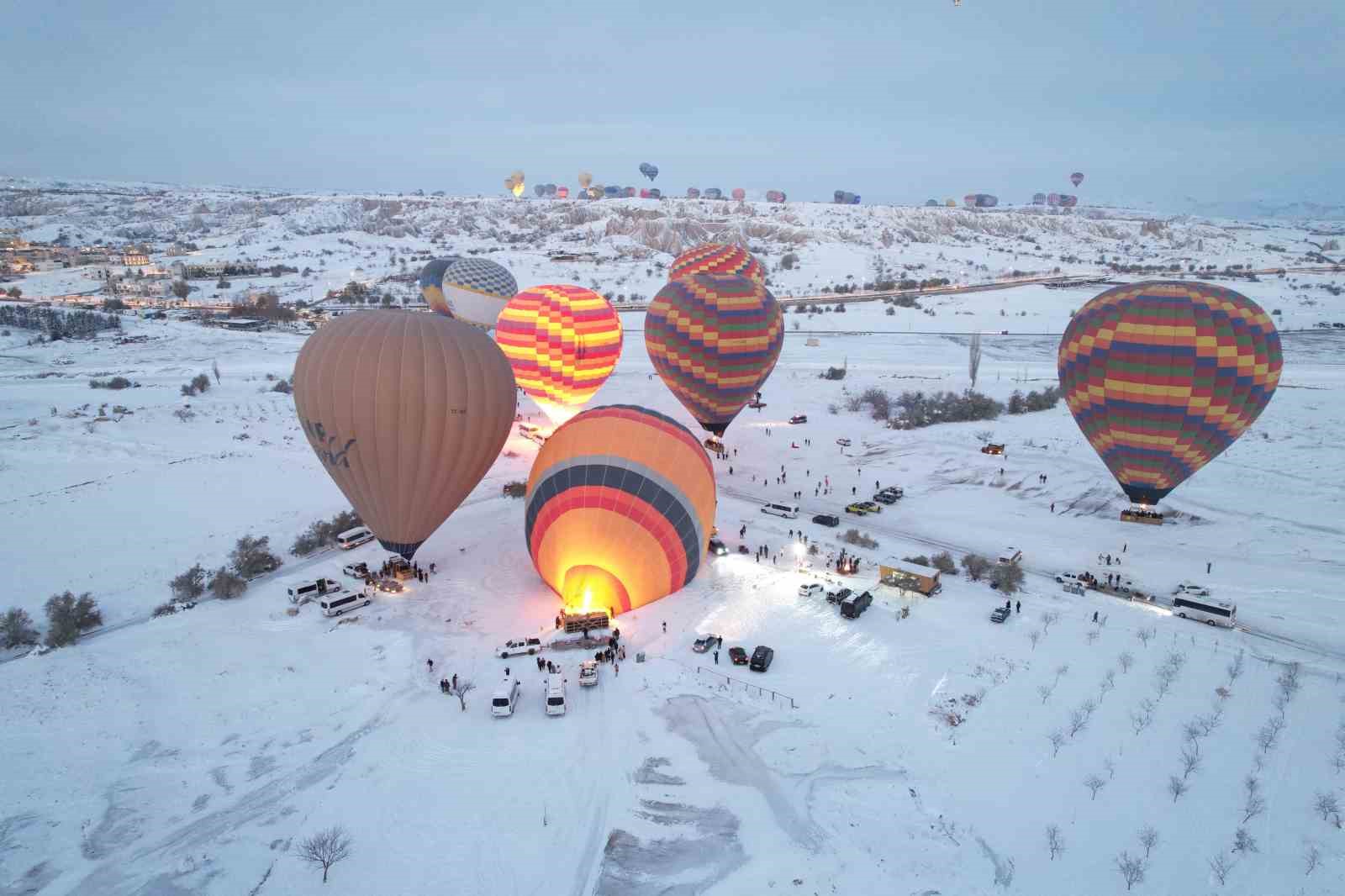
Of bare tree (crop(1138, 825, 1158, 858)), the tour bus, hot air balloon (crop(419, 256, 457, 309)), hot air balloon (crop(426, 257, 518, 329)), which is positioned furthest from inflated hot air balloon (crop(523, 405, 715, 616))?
hot air balloon (crop(419, 256, 457, 309))

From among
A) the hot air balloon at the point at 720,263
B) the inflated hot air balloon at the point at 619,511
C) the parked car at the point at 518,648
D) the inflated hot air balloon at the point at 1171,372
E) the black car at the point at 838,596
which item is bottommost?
the parked car at the point at 518,648

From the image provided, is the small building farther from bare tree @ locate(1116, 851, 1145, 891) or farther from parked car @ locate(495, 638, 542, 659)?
parked car @ locate(495, 638, 542, 659)

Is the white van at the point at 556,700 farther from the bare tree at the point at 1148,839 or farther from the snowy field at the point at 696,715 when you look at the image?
the bare tree at the point at 1148,839

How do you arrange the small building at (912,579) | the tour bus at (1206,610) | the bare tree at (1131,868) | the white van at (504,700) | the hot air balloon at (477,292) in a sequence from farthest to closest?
the hot air balloon at (477,292) < the small building at (912,579) < the tour bus at (1206,610) < the white van at (504,700) < the bare tree at (1131,868)

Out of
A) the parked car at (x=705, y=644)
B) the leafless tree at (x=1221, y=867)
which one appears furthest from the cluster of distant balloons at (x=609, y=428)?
the leafless tree at (x=1221, y=867)

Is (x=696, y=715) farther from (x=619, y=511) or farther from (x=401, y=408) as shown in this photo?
(x=401, y=408)

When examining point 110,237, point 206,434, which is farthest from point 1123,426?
point 110,237

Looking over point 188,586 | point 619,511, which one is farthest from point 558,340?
point 188,586

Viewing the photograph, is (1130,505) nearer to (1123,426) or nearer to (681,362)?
(1123,426)
